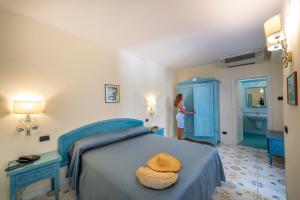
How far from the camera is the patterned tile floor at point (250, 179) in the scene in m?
1.89

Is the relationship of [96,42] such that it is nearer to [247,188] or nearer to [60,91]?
[60,91]

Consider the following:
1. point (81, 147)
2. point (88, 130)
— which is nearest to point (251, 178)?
point (81, 147)

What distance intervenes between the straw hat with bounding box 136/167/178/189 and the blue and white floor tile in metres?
1.14

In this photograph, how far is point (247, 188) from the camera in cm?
203

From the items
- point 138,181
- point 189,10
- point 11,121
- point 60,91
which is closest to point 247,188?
point 138,181

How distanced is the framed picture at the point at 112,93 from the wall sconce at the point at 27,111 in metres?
1.19

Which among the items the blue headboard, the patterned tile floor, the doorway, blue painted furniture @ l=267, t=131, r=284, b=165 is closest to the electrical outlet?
the blue headboard

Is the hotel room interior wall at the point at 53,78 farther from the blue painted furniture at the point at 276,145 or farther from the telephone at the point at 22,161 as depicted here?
the blue painted furniture at the point at 276,145

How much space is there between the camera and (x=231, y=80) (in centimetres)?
389

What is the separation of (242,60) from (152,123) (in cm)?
290

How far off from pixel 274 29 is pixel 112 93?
8.86ft

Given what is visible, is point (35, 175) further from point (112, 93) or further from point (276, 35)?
point (276, 35)

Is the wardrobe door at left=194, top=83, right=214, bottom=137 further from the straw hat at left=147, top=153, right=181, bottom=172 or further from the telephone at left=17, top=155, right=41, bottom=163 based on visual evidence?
the telephone at left=17, top=155, right=41, bottom=163

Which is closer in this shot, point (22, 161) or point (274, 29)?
point (274, 29)
